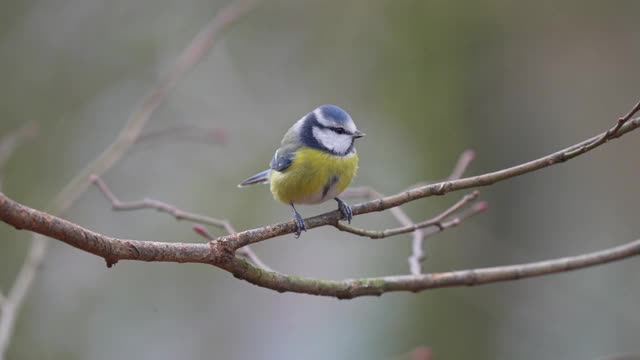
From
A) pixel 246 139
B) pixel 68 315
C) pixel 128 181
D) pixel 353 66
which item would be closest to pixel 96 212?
pixel 128 181

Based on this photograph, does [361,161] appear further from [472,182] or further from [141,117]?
[472,182]

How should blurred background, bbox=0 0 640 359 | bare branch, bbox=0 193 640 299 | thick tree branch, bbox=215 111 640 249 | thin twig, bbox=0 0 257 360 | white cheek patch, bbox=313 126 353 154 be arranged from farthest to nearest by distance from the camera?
blurred background, bbox=0 0 640 359
white cheek patch, bbox=313 126 353 154
thin twig, bbox=0 0 257 360
thick tree branch, bbox=215 111 640 249
bare branch, bbox=0 193 640 299

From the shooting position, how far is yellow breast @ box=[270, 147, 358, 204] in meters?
2.53

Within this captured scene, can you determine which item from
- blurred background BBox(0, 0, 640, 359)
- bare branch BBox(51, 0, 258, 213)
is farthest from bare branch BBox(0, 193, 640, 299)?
blurred background BBox(0, 0, 640, 359)

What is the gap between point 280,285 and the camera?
70.9 inches

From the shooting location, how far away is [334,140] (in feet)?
8.67

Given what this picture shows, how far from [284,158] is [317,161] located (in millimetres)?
168

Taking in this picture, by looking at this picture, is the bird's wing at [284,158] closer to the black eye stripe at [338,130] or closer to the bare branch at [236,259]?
the black eye stripe at [338,130]

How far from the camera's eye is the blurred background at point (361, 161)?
5.20 metres

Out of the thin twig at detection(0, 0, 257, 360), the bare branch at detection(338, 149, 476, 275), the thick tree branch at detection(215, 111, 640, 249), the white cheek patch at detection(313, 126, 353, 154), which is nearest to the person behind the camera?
the thick tree branch at detection(215, 111, 640, 249)

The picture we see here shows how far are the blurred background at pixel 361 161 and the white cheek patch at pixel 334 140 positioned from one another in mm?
2680

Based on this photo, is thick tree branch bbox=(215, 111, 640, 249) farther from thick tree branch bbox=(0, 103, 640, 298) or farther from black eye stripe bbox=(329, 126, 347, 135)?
black eye stripe bbox=(329, 126, 347, 135)

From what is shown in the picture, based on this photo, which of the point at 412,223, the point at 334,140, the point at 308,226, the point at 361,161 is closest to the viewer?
the point at 308,226

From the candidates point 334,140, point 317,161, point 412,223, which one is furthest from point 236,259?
point 334,140
